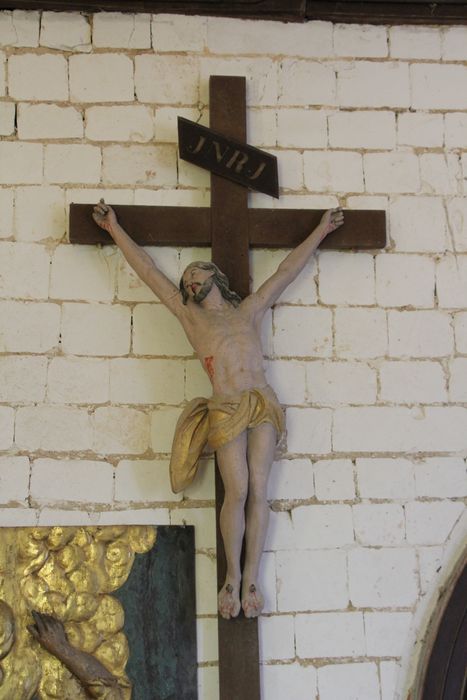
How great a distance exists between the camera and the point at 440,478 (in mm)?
3615

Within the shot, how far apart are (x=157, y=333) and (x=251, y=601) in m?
0.96

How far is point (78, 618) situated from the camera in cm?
334

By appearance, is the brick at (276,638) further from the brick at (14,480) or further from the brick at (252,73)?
the brick at (252,73)

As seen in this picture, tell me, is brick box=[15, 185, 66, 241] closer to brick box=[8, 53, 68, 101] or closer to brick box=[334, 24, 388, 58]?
brick box=[8, 53, 68, 101]

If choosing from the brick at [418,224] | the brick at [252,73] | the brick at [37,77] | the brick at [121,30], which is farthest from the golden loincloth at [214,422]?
the brick at [121,30]

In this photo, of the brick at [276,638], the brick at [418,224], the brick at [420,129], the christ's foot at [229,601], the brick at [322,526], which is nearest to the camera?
the christ's foot at [229,601]

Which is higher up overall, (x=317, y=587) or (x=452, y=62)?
(x=452, y=62)

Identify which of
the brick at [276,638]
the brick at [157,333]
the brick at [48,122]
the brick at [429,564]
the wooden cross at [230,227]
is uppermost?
the brick at [48,122]

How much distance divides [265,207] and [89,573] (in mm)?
1413

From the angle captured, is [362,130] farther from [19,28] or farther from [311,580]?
[311,580]

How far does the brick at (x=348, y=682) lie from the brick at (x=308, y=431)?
0.71 metres

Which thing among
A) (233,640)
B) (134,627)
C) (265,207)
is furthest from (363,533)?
(265,207)

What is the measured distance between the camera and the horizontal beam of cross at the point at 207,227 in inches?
144

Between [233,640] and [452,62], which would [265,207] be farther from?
[233,640]
